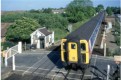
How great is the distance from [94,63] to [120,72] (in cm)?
418

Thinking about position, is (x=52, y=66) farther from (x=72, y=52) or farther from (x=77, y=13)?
(x=77, y=13)

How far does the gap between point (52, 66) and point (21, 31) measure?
13694 millimetres

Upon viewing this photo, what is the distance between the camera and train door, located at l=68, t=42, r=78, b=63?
1376 centimetres

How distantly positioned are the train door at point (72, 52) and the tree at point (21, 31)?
14574 mm

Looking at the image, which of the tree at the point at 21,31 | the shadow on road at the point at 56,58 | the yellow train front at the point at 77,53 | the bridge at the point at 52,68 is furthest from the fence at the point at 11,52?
the tree at the point at 21,31

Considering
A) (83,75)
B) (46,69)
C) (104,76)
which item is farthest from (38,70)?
(104,76)

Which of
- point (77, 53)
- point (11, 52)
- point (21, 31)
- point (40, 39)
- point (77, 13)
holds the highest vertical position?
point (77, 13)

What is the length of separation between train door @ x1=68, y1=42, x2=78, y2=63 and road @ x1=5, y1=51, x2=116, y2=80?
80 cm

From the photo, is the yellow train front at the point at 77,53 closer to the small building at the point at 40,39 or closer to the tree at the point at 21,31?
the small building at the point at 40,39

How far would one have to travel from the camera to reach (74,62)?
45.3ft

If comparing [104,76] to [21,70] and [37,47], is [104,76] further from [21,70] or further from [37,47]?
[37,47]

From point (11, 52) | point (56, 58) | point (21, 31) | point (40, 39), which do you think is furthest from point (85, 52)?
point (21, 31)

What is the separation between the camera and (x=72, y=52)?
13828 millimetres

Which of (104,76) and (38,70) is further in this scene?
(38,70)
